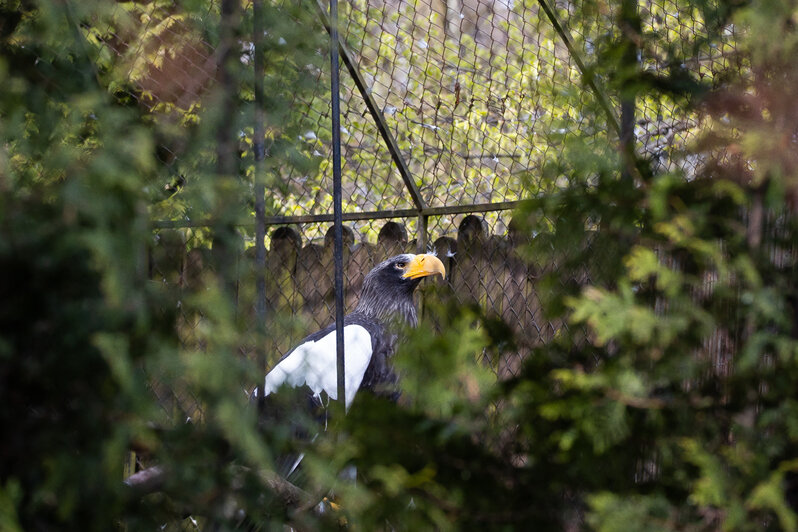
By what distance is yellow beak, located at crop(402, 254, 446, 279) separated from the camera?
3525 mm

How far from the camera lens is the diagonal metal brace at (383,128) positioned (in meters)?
2.92

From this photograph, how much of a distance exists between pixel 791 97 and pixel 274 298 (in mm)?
2966

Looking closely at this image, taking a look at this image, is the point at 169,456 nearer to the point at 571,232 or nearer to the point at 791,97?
the point at 571,232

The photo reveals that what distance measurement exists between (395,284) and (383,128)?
3.51 ft

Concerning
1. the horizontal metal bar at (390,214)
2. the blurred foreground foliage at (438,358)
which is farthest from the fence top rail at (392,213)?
the blurred foreground foliage at (438,358)

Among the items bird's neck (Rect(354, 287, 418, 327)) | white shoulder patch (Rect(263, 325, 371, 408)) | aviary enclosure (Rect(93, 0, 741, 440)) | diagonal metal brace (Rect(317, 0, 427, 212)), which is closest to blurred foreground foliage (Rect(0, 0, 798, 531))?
aviary enclosure (Rect(93, 0, 741, 440))

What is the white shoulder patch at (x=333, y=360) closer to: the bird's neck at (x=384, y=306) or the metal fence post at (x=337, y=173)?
the bird's neck at (x=384, y=306)

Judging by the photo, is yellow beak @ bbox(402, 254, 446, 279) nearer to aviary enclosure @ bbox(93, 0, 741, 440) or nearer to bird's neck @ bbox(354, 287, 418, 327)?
aviary enclosure @ bbox(93, 0, 741, 440)

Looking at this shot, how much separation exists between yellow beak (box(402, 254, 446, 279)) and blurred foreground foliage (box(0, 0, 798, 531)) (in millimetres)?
2405

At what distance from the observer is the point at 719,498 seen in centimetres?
83

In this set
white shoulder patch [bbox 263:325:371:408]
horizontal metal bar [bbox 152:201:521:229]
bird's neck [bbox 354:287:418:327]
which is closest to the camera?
horizontal metal bar [bbox 152:201:521:229]

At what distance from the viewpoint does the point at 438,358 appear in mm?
907

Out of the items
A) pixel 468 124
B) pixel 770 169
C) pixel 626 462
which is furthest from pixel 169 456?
pixel 468 124

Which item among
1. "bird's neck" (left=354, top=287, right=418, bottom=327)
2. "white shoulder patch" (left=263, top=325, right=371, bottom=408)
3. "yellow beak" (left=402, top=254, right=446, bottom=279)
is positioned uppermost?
"yellow beak" (left=402, top=254, right=446, bottom=279)
